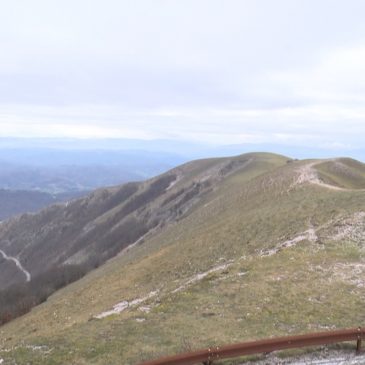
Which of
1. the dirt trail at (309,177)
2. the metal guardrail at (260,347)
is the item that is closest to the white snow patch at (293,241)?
the metal guardrail at (260,347)

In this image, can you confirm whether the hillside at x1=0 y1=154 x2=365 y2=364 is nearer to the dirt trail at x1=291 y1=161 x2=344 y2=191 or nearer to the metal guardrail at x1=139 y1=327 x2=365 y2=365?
the dirt trail at x1=291 y1=161 x2=344 y2=191

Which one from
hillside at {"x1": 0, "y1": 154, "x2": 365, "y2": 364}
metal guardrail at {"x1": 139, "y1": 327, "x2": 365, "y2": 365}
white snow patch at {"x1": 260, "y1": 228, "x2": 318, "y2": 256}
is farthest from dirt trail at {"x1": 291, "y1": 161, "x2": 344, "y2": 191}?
metal guardrail at {"x1": 139, "y1": 327, "x2": 365, "y2": 365}

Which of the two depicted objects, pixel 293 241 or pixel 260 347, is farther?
pixel 293 241

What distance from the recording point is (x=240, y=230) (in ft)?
169

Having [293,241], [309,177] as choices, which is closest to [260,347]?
[293,241]

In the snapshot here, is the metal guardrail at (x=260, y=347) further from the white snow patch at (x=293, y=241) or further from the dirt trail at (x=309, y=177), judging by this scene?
the dirt trail at (x=309, y=177)

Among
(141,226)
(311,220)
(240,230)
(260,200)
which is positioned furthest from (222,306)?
(141,226)

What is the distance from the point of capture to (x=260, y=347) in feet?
55.6

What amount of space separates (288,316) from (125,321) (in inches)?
339

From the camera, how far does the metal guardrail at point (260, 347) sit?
16.1m

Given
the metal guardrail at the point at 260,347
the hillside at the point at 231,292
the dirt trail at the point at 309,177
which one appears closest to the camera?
the metal guardrail at the point at 260,347

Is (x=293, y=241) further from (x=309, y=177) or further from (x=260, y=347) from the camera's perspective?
(x=309, y=177)

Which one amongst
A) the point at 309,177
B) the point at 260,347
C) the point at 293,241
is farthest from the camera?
the point at 309,177

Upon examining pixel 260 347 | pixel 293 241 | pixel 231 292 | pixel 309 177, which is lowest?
pixel 231 292
